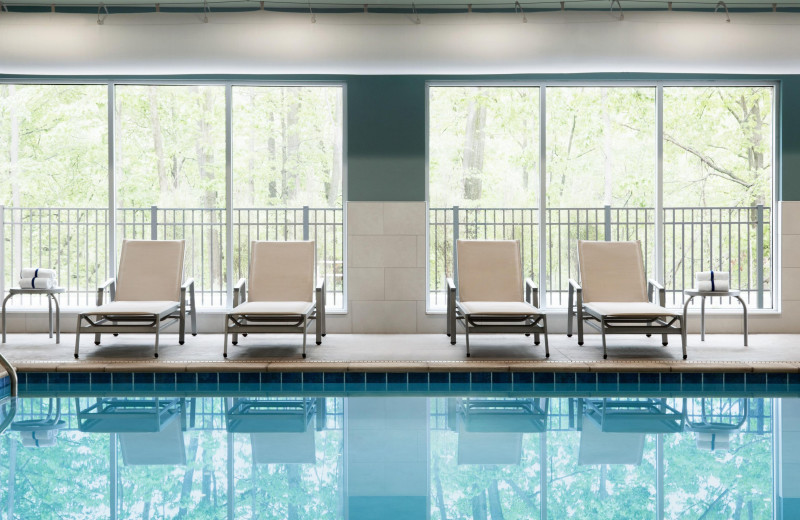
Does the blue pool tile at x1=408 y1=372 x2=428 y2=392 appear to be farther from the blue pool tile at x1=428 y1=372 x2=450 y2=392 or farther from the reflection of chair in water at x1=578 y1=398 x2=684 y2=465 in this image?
the reflection of chair in water at x1=578 y1=398 x2=684 y2=465

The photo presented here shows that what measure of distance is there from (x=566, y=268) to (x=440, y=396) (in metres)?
3.89

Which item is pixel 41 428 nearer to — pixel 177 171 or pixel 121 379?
pixel 121 379

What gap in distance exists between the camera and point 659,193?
7.09 metres

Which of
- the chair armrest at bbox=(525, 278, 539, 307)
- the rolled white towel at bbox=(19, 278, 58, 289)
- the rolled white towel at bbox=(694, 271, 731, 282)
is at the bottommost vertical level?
the chair armrest at bbox=(525, 278, 539, 307)

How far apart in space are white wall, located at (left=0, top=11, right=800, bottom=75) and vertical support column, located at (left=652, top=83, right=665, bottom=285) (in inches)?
49.0

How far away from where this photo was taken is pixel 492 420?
431 cm

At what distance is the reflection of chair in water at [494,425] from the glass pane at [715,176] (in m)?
4.25

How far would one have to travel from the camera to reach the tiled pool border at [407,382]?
201 inches

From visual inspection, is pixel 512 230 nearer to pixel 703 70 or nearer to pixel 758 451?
pixel 703 70

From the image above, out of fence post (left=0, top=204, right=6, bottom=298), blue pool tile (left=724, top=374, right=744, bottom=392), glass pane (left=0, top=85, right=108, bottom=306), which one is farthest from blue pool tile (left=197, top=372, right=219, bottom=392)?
blue pool tile (left=724, top=374, right=744, bottom=392)

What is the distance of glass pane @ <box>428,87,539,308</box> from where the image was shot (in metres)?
7.87

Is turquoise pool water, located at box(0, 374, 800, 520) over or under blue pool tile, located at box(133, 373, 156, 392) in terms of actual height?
under

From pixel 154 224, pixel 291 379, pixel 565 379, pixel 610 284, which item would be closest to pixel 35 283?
pixel 154 224

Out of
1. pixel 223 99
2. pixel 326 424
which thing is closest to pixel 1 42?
pixel 223 99
